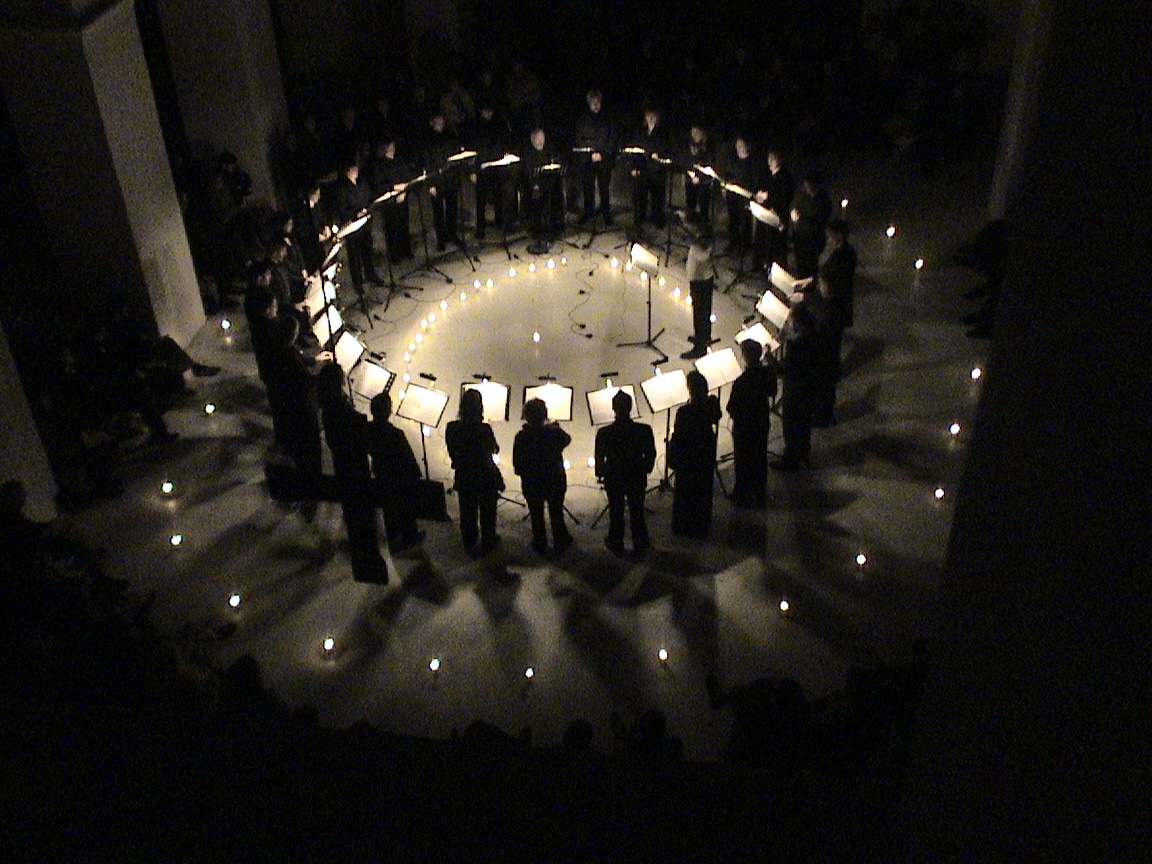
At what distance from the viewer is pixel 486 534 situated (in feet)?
28.1

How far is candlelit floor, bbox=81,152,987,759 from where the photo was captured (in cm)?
755

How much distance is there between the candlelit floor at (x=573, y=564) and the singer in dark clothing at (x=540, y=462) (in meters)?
0.46

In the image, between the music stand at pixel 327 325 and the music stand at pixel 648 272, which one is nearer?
the music stand at pixel 327 325

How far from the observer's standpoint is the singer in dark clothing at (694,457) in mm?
7945

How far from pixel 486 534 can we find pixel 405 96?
27.0 ft

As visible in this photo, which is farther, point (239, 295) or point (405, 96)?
point (405, 96)

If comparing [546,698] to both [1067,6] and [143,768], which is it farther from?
[1067,6]

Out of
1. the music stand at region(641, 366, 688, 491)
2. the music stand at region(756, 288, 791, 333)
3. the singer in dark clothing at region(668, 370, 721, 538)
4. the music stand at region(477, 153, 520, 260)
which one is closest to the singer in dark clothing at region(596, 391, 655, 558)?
the singer in dark clothing at region(668, 370, 721, 538)

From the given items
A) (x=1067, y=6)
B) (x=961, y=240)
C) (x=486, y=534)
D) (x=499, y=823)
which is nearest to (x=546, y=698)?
(x=486, y=534)

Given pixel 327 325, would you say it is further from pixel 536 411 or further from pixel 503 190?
pixel 503 190

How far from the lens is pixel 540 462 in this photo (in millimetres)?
8078

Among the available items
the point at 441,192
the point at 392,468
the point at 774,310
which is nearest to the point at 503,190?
the point at 441,192

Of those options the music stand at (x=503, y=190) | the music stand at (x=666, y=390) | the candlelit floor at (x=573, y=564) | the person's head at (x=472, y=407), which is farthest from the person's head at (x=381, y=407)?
the music stand at (x=503, y=190)

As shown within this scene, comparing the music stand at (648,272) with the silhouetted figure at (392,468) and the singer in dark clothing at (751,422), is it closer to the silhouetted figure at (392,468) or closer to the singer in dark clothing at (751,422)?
the singer in dark clothing at (751,422)
